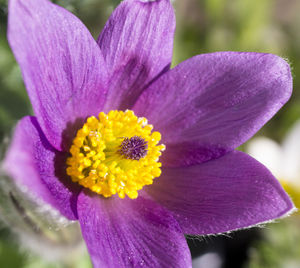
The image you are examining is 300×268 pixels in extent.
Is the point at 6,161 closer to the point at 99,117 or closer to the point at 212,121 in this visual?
the point at 99,117

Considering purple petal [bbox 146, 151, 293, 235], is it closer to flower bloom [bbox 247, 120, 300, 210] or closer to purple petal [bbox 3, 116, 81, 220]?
purple petal [bbox 3, 116, 81, 220]

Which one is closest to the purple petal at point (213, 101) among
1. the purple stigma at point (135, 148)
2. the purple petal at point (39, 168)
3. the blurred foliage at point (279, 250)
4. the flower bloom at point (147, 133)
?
the flower bloom at point (147, 133)

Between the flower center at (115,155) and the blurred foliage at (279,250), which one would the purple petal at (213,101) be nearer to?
the flower center at (115,155)

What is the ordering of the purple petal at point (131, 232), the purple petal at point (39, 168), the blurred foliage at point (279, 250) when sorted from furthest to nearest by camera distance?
the blurred foliage at point (279, 250) < the purple petal at point (131, 232) < the purple petal at point (39, 168)

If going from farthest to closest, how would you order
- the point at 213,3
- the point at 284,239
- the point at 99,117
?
1. the point at 213,3
2. the point at 284,239
3. the point at 99,117

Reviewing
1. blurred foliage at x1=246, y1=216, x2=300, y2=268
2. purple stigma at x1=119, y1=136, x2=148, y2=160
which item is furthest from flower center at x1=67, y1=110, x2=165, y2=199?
blurred foliage at x1=246, y1=216, x2=300, y2=268

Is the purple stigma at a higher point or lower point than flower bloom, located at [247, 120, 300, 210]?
higher

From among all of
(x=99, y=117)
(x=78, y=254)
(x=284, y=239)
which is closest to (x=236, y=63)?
(x=99, y=117)
